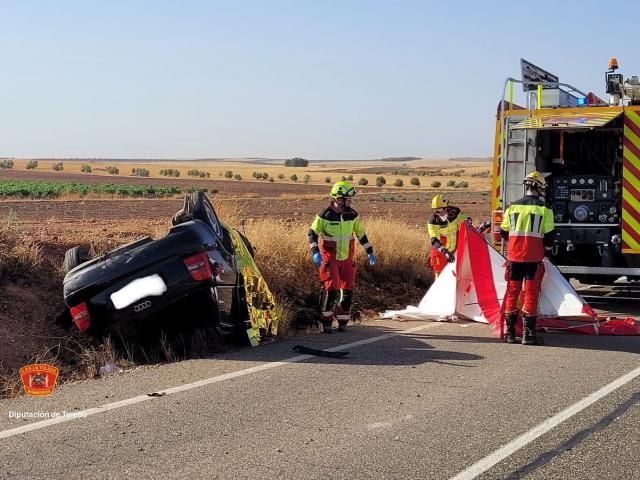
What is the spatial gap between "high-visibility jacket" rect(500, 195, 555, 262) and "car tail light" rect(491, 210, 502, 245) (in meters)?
2.84

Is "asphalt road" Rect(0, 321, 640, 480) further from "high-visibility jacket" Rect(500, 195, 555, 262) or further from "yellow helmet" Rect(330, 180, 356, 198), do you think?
"yellow helmet" Rect(330, 180, 356, 198)

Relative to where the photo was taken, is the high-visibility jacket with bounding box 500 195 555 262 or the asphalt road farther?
the high-visibility jacket with bounding box 500 195 555 262

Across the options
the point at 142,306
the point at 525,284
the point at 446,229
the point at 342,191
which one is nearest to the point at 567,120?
the point at 446,229

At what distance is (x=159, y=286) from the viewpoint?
718 cm

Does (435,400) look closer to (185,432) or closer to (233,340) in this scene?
(185,432)

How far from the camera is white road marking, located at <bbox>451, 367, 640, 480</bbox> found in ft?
14.9

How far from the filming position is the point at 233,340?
837 centimetres

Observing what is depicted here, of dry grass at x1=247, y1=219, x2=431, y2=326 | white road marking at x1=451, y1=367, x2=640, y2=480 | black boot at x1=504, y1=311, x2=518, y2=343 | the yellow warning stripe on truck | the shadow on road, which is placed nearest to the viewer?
white road marking at x1=451, y1=367, x2=640, y2=480

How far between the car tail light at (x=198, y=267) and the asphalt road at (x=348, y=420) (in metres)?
0.76

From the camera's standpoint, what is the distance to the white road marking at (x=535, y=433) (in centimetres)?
453

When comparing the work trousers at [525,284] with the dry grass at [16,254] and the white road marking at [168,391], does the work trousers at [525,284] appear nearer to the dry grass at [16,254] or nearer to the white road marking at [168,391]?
the white road marking at [168,391]

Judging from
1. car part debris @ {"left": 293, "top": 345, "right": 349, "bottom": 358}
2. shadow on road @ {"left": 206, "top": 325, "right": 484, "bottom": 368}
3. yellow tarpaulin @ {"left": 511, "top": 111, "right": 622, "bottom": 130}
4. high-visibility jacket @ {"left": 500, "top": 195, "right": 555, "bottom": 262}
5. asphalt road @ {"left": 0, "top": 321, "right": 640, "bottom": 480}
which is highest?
yellow tarpaulin @ {"left": 511, "top": 111, "right": 622, "bottom": 130}

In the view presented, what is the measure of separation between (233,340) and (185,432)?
10.5ft

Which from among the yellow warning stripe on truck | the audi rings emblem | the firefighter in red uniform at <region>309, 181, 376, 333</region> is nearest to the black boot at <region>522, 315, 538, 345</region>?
the firefighter in red uniform at <region>309, 181, 376, 333</region>
